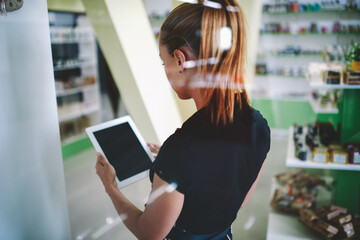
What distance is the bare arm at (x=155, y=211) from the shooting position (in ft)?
2.54

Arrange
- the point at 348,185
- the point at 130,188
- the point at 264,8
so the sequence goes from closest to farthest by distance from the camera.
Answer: the point at 130,188 < the point at 348,185 < the point at 264,8

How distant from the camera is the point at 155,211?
2.65 feet

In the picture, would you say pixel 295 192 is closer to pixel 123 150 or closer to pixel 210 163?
pixel 123 150

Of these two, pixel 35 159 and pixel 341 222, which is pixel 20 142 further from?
pixel 341 222

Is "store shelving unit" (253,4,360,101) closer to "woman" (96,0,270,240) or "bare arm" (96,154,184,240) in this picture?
"woman" (96,0,270,240)

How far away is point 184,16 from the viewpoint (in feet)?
2.53

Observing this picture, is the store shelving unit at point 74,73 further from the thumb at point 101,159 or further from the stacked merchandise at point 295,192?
the thumb at point 101,159

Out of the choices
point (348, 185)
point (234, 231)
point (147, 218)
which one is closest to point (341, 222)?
point (348, 185)

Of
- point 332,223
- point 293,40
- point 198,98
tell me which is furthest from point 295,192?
point 293,40

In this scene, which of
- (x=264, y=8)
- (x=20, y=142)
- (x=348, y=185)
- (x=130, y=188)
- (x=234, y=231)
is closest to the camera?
(x=20, y=142)

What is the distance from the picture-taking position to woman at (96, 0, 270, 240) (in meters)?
0.76

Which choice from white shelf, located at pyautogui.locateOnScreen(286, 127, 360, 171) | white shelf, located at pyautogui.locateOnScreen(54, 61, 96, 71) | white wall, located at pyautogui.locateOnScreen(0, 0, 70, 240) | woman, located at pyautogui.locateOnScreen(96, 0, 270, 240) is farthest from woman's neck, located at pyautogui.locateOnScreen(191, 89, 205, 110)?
white shelf, located at pyautogui.locateOnScreen(54, 61, 96, 71)

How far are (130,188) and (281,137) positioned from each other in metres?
3.98

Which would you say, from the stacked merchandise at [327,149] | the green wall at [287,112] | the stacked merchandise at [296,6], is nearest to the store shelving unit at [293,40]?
the stacked merchandise at [296,6]
